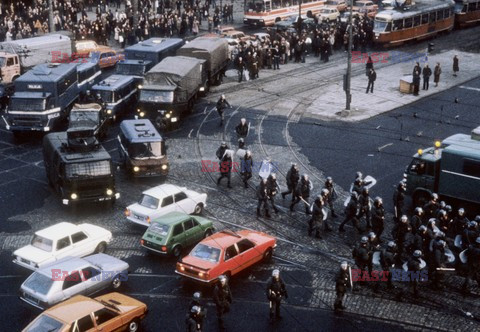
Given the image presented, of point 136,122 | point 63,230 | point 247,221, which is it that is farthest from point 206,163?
point 63,230

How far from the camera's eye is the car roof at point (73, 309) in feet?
53.5

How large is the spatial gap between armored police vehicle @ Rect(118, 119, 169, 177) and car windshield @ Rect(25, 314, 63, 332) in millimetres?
12214

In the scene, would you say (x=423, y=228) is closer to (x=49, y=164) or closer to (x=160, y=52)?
(x=49, y=164)

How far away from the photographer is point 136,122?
30375mm

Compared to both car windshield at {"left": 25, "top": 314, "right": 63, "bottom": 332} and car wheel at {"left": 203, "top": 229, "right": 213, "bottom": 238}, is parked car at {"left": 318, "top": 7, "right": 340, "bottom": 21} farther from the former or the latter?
car windshield at {"left": 25, "top": 314, "right": 63, "bottom": 332}

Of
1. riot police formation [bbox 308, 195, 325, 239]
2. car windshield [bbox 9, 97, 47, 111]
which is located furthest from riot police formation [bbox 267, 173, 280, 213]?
car windshield [bbox 9, 97, 47, 111]

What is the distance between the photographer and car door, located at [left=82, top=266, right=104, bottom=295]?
1909 cm

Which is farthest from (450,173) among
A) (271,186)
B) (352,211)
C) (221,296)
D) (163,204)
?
(221,296)

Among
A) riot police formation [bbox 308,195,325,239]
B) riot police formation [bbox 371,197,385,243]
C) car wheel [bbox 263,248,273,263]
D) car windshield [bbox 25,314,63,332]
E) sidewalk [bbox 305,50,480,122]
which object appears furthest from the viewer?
sidewalk [bbox 305,50,480,122]

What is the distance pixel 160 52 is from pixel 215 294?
2693cm

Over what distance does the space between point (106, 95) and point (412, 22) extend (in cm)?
2825

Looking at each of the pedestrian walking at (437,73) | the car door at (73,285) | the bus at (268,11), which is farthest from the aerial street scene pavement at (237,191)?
the bus at (268,11)

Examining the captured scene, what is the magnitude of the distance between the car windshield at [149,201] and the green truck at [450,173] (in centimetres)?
918

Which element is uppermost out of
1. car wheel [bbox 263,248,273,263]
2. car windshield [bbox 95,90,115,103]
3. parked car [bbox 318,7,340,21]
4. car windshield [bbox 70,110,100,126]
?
parked car [bbox 318,7,340,21]
